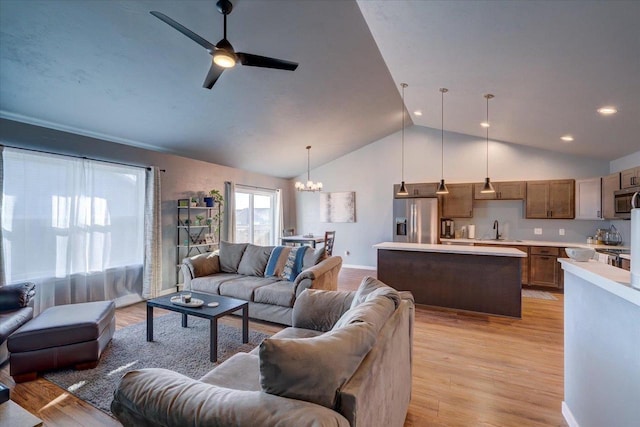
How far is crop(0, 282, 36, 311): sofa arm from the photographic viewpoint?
2760mm

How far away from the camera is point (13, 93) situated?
3.02 metres

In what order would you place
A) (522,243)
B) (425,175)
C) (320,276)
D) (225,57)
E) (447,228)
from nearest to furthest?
(225,57), (320,276), (522,243), (447,228), (425,175)

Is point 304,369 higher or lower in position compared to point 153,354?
higher

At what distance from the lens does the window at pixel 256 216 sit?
688 centimetres

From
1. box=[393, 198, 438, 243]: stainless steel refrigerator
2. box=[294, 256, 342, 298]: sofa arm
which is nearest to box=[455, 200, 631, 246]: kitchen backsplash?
box=[393, 198, 438, 243]: stainless steel refrigerator

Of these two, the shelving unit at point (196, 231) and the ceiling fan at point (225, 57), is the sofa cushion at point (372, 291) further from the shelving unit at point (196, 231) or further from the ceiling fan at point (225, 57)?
the shelving unit at point (196, 231)

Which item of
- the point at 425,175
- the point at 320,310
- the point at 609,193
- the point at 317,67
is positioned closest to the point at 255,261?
the point at 320,310

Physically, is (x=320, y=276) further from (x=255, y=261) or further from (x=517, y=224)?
(x=517, y=224)

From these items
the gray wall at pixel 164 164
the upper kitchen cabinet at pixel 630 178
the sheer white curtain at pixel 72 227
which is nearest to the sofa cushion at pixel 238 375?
the sheer white curtain at pixel 72 227

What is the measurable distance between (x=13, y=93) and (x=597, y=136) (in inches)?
291

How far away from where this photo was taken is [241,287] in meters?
3.73

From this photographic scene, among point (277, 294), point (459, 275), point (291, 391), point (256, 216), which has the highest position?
point (256, 216)

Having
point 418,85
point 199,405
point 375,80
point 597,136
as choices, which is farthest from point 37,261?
point 597,136

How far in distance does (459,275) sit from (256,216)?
4.99 metres
